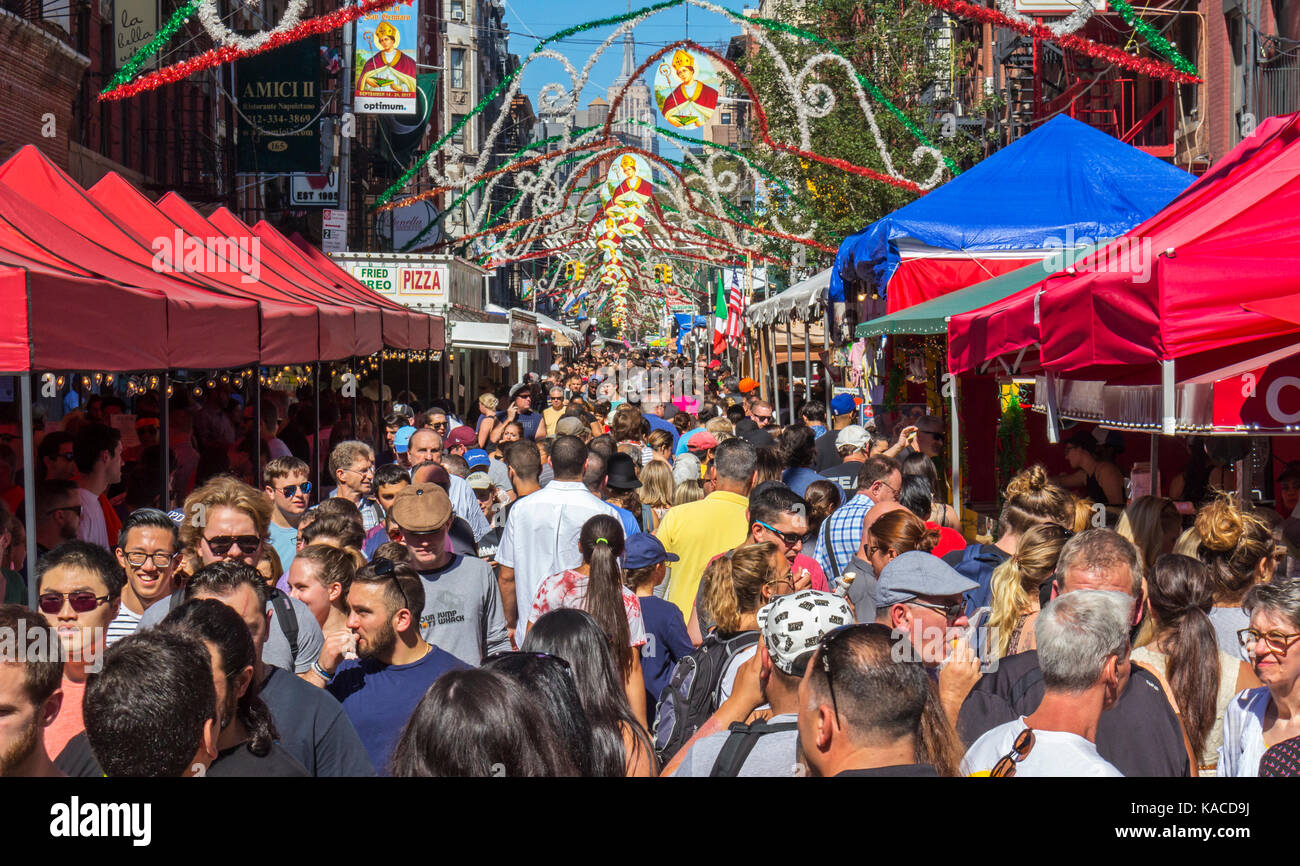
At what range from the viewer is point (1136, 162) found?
12664mm

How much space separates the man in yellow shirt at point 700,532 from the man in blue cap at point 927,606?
2416 millimetres

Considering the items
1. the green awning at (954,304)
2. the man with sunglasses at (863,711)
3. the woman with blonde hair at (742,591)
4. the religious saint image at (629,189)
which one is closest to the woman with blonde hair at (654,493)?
the green awning at (954,304)

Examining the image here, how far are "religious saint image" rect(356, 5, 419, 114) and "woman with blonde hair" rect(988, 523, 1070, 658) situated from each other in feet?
79.4

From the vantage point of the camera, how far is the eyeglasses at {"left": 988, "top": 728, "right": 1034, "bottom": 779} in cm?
363

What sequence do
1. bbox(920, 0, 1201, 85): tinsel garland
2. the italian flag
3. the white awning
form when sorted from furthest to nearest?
the italian flag → the white awning → bbox(920, 0, 1201, 85): tinsel garland

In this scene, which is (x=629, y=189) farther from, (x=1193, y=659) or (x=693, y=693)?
(x=1193, y=659)

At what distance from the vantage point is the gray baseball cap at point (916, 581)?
204 inches

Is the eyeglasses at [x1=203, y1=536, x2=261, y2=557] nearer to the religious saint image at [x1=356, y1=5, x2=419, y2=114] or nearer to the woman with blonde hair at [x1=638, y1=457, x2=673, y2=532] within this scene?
the woman with blonde hair at [x1=638, y1=457, x2=673, y2=532]

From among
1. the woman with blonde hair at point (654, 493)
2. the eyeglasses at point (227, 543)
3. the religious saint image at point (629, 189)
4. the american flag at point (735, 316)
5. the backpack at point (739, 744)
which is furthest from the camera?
the american flag at point (735, 316)

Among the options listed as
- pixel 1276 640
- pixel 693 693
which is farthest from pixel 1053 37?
pixel 1276 640

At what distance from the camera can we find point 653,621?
6.17 metres

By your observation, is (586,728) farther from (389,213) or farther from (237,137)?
(389,213)

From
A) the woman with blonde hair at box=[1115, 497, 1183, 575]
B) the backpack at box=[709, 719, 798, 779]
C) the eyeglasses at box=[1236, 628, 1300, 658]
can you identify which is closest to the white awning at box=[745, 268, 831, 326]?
the woman with blonde hair at box=[1115, 497, 1183, 575]

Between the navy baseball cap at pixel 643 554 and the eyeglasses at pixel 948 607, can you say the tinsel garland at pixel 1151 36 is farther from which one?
the eyeglasses at pixel 948 607
